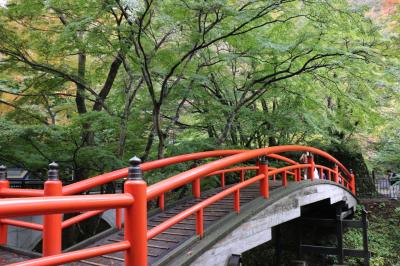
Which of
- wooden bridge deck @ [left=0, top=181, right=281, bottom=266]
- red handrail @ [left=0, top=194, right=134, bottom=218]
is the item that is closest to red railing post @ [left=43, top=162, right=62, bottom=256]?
wooden bridge deck @ [left=0, top=181, right=281, bottom=266]

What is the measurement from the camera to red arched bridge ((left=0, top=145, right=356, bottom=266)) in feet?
6.96

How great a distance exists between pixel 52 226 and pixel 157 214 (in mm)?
3183

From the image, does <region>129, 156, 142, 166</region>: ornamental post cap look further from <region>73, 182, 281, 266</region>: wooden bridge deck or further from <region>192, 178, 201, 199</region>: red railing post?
<region>192, 178, 201, 199</region>: red railing post

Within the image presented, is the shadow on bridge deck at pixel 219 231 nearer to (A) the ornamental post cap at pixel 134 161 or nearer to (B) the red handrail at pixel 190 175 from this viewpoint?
(B) the red handrail at pixel 190 175

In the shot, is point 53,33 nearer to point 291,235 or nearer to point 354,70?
point 354,70

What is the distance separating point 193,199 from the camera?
285 inches

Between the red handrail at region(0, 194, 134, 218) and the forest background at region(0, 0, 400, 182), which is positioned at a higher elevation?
the forest background at region(0, 0, 400, 182)

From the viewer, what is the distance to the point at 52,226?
3.36 meters

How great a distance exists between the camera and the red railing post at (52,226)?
3324mm

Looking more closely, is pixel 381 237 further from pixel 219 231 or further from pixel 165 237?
pixel 165 237

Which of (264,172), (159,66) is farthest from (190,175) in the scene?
(159,66)

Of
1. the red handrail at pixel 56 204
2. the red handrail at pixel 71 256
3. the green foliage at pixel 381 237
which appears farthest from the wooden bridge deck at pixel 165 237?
the green foliage at pixel 381 237

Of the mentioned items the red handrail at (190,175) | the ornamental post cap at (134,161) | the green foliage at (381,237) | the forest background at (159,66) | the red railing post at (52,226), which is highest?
the forest background at (159,66)

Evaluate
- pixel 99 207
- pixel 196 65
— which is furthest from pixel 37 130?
pixel 99 207
